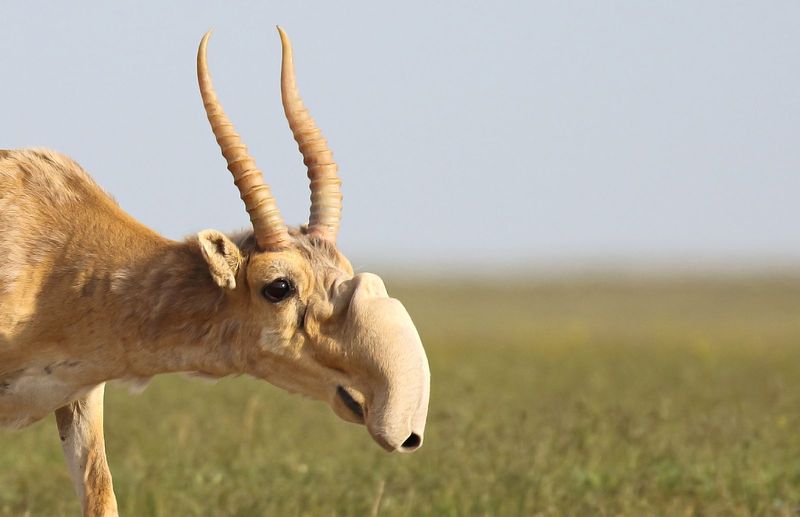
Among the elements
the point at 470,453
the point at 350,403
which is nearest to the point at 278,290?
the point at 350,403

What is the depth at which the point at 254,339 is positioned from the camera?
565cm

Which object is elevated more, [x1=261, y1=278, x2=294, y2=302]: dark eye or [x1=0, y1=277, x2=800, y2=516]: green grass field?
[x1=261, y1=278, x2=294, y2=302]: dark eye

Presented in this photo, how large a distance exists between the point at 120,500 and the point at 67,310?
2.20m

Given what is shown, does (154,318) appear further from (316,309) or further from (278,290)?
(316,309)

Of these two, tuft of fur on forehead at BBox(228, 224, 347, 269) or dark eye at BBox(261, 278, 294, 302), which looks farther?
tuft of fur on forehead at BBox(228, 224, 347, 269)

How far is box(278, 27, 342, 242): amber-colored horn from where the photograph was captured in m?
5.86

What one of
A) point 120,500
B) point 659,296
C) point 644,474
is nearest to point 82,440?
point 120,500

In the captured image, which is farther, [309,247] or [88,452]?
[88,452]

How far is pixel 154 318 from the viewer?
583 centimetres

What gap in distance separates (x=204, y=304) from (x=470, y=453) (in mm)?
3417

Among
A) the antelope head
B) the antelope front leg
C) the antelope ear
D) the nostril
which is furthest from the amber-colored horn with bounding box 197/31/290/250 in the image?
the antelope front leg

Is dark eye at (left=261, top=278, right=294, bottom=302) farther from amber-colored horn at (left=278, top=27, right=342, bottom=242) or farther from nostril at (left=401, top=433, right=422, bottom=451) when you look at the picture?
nostril at (left=401, top=433, right=422, bottom=451)

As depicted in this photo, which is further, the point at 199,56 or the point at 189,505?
the point at 189,505

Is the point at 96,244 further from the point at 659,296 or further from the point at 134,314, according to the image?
the point at 659,296
